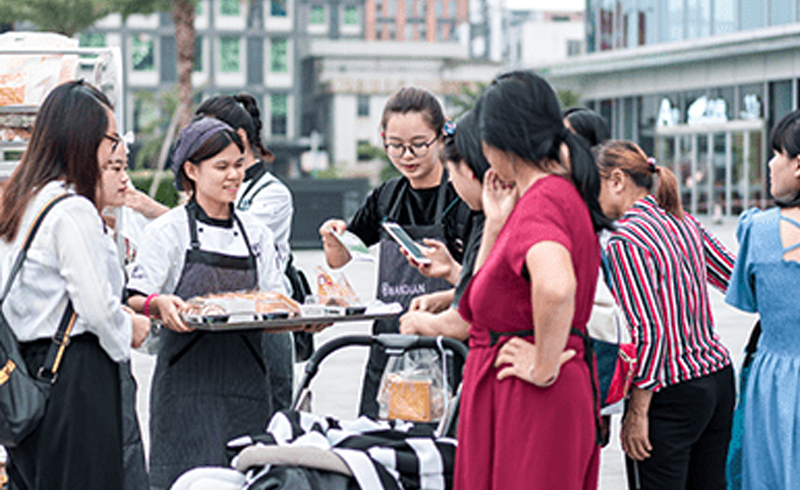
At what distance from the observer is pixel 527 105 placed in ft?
8.30

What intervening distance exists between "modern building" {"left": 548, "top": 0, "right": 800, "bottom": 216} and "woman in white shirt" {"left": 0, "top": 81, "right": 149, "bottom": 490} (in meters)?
31.6

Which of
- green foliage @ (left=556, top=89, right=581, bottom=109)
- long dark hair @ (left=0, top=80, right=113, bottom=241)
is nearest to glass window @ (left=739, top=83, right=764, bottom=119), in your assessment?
green foliage @ (left=556, top=89, right=581, bottom=109)

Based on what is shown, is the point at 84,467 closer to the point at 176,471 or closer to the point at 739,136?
the point at 176,471

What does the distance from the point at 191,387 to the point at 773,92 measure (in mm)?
32864

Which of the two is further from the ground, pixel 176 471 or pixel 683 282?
pixel 683 282

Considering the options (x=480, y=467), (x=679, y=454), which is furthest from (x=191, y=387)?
(x=679, y=454)

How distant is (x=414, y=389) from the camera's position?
316 centimetres

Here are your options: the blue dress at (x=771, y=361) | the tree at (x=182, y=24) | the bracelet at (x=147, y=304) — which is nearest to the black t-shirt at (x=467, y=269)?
the bracelet at (x=147, y=304)

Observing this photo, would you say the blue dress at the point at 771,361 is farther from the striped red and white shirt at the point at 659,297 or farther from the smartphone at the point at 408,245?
the smartphone at the point at 408,245

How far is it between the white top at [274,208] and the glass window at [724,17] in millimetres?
34654

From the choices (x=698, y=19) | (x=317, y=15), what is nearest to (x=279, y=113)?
(x=317, y=15)

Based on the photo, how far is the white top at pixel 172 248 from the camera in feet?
12.2

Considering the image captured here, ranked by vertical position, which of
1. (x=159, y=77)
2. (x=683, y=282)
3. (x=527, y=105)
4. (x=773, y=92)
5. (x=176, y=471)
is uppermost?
(x=159, y=77)

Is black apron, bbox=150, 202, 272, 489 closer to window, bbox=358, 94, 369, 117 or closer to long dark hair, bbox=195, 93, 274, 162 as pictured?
long dark hair, bbox=195, 93, 274, 162
